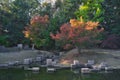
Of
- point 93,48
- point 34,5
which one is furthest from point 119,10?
point 34,5

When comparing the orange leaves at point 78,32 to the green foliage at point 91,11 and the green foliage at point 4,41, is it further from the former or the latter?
the green foliage at point 4,41

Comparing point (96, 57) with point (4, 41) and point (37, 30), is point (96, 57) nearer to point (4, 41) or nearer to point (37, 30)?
point (37, 30)

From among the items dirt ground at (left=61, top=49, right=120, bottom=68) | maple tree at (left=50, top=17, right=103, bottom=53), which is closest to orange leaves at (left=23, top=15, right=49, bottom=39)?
maple tree at (left=50, top=17, right=103, bottom=53)

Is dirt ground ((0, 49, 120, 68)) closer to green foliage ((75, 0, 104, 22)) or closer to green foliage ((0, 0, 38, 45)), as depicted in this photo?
green foliage ((0, 0, 38, 45))

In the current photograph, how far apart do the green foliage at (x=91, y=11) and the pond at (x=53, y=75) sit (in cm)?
1475

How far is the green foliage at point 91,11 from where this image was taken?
40.5 m

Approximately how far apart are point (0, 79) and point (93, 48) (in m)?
16.5

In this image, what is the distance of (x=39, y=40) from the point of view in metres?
37.1

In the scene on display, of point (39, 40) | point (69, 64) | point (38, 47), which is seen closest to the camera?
point (69, 64)

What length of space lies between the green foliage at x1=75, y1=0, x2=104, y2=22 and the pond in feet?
48.4

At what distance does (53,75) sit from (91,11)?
17697 millimetres

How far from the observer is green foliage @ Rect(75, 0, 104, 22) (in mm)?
40469

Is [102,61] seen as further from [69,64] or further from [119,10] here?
[119,10]

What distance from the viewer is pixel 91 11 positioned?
41.2 metres
